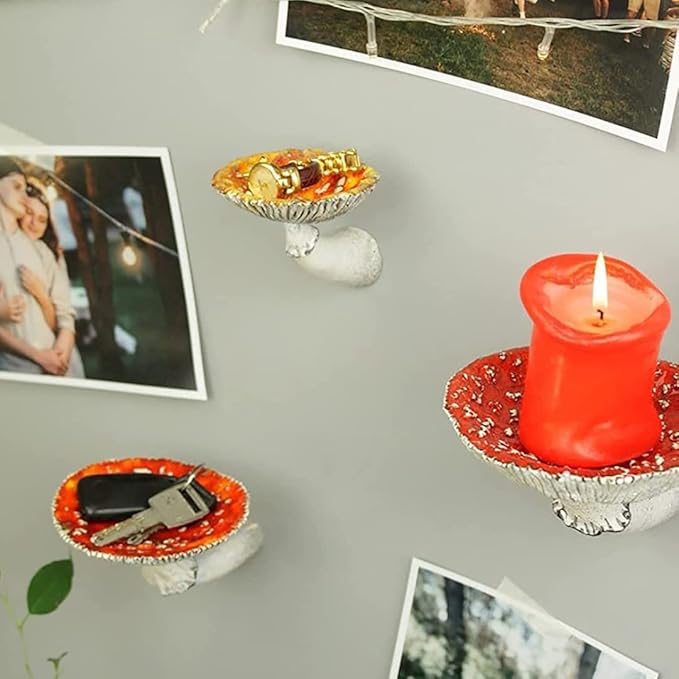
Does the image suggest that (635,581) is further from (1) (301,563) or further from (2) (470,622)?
(1) (301,563)

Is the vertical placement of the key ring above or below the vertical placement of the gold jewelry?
Answer: below

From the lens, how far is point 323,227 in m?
0.80

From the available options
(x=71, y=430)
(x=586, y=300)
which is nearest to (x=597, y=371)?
(x=586, y=300)

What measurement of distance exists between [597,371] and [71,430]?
61 cm

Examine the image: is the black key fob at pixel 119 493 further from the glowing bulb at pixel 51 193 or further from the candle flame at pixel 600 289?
the candle flame at pixel 600 289

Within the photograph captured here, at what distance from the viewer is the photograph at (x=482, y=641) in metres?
0.77

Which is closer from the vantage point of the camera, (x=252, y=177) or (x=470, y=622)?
(x=252, y=177)

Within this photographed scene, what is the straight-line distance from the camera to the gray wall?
714 mm

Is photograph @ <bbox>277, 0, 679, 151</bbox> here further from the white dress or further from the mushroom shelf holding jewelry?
the white dress

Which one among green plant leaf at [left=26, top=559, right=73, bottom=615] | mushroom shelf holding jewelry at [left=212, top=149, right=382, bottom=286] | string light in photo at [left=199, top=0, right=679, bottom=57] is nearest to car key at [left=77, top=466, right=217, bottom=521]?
green plant leaf at [left=26, top=559, right=73, bottom=615]

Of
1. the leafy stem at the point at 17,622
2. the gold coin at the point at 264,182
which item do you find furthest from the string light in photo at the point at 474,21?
the leafy stem at the point at 17,622

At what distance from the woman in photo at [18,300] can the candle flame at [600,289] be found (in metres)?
0.56

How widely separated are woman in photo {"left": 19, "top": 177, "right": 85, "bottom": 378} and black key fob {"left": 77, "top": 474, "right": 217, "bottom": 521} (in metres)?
0.15

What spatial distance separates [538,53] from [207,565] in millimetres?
483
